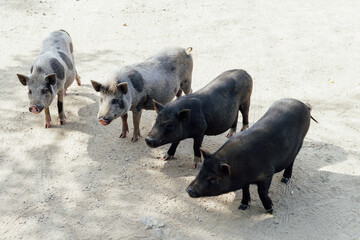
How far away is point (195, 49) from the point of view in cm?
1096

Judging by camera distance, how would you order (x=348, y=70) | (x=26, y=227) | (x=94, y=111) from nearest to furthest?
(x=26, y=227) < (x=94, y=111) < (x=348, y=70)

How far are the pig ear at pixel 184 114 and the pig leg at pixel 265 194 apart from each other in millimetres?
1558

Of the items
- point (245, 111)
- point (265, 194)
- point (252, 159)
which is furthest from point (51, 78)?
point (265, 194)

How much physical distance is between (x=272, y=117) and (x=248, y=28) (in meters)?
6.97

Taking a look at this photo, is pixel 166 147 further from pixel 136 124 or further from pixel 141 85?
pixel 141 85

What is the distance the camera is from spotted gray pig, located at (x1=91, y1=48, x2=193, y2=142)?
6668 millimetres

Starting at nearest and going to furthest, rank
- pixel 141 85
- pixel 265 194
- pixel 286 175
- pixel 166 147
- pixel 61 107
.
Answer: pixel 265 194, pixel 286 175, pixel 141 85, pixel 166 147, pixel 61 107

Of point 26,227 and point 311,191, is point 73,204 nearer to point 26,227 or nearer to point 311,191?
point 26,227

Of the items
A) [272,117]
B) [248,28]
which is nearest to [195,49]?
[248,28]

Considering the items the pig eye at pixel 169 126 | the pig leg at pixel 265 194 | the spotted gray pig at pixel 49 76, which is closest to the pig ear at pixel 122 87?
the pig eye at pixel 169 126

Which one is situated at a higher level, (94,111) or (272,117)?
(272,117)

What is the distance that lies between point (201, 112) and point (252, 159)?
1.43m

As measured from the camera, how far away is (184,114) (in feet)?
19.7

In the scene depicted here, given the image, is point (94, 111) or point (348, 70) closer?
point (94, 111)
